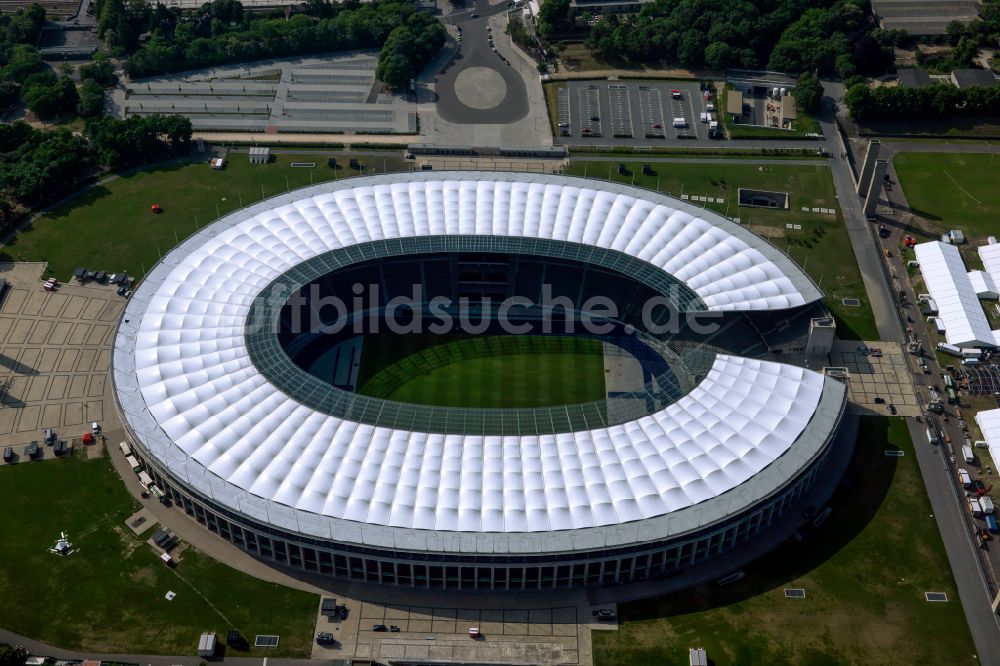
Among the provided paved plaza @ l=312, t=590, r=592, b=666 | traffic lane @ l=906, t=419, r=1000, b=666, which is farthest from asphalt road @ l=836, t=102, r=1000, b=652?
paved plaza @ l=312, t=590, r=592, b=666

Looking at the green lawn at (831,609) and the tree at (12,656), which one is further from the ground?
the green lawn at (831,609)

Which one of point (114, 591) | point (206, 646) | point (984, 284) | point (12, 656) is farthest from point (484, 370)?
point (984, 284)

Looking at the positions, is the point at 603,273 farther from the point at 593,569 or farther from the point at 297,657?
the point at 297,657

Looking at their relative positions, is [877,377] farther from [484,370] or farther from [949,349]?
[484,370]

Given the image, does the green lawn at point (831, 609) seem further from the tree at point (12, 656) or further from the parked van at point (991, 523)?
the tree at point (12, 656)

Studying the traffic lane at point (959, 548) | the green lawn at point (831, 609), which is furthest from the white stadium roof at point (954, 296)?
the green lawn at point (831, 609)
